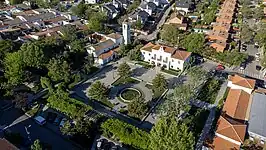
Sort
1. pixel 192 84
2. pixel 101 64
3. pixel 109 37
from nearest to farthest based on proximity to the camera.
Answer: pixel 192 84
pixel 101 64
pixel 109 37

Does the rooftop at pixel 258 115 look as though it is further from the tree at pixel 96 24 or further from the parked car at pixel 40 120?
the tree at pixel 96 24

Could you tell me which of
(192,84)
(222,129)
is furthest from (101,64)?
(222,129)

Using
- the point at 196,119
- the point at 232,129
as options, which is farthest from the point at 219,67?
the point at 232,129

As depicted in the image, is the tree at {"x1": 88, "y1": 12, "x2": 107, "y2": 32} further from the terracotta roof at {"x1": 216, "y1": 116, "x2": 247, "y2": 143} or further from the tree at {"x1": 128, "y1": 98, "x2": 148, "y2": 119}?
the terracotta roof at {"x1": 216, "y1": 116, "x2": 247, "y2": 143}

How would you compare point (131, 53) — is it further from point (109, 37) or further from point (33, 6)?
point (33, 6)

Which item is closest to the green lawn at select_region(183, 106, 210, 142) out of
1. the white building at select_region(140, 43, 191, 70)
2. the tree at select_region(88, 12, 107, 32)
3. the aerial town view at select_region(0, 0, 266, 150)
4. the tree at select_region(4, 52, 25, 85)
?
the aerial town view at select_region(0, 0, 266, 150)

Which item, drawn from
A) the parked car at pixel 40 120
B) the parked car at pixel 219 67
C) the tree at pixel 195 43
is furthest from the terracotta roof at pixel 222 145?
the tree at pixel 195 43

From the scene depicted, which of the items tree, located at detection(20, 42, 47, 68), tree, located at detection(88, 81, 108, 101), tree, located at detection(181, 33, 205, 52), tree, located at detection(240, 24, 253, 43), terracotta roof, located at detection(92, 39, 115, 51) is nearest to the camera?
tree, located at detection(88, 81, 108, 101)
